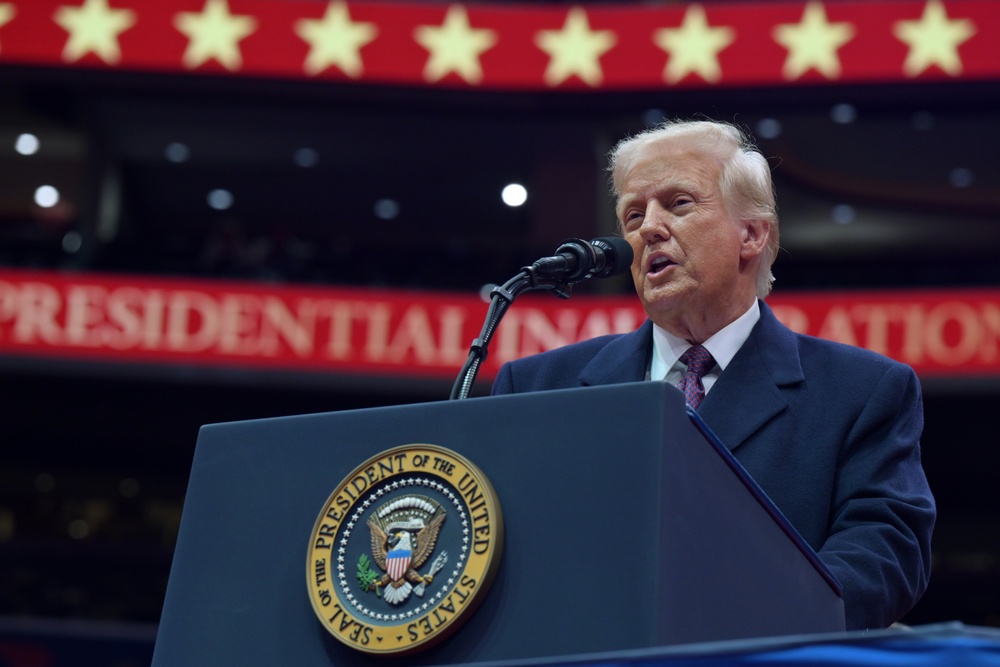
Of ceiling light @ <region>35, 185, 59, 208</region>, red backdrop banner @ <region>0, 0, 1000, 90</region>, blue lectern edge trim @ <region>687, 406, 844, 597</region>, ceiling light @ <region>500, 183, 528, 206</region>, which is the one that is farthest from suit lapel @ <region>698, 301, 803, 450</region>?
ceiling light @ <region>35, 185, 59, 208</region>

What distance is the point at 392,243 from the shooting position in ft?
41.2

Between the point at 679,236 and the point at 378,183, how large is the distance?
10.5 m

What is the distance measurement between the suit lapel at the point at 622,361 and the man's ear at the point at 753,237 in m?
0.16

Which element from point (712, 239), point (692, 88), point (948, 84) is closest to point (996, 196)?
point (948, 84)

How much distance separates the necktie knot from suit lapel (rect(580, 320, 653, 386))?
6 cm

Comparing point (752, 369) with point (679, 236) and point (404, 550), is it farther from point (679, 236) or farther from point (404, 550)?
point (404, 550)

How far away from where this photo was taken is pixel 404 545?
0.98 metres

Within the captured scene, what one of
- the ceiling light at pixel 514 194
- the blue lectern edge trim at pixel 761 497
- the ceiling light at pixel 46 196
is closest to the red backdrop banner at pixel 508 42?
the ceiling light at pixel 514 194

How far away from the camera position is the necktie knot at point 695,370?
149 centimetres

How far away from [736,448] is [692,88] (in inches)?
302

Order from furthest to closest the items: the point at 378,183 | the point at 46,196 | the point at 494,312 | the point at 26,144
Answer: the point at 46,196 → the point at 378,183 → the point at 26,144 → the point at 494,312

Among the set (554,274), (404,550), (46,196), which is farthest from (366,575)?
(46,196)

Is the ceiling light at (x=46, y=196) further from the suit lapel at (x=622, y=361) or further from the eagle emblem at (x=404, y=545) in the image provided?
the eagle emblem at (x=404, y=545)

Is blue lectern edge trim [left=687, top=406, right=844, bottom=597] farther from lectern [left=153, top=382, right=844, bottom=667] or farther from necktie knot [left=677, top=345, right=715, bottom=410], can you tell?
necktie knot [left=677, top=345, right=715, bottom=410]
